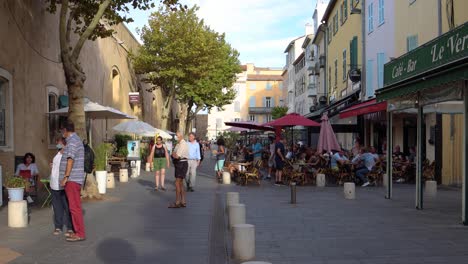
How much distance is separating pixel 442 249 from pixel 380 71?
1663cm

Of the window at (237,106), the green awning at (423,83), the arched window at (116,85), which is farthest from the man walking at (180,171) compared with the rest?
the window at (237,106)

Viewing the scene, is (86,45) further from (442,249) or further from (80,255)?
(442,249)

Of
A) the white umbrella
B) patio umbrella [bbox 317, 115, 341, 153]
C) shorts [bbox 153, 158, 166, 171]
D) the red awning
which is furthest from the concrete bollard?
the red awning

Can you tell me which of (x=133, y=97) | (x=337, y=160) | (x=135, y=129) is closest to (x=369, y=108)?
(x=337, y=160)

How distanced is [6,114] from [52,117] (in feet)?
11.8

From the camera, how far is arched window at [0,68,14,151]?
521 inches

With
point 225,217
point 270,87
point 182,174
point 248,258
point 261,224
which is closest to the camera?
point 248,258

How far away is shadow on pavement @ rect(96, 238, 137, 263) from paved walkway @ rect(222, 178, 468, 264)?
175cm

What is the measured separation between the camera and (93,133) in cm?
2269

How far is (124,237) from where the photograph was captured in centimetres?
827

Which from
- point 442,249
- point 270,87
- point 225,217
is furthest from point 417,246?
point 270,87

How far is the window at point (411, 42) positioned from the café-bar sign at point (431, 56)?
773 cm

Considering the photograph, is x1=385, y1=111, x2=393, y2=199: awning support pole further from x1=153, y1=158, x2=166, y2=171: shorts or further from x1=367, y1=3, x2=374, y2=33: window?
x1=367, y1=3, x2=374, y2=33: window

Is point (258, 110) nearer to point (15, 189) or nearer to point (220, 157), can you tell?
point (220, 157)
